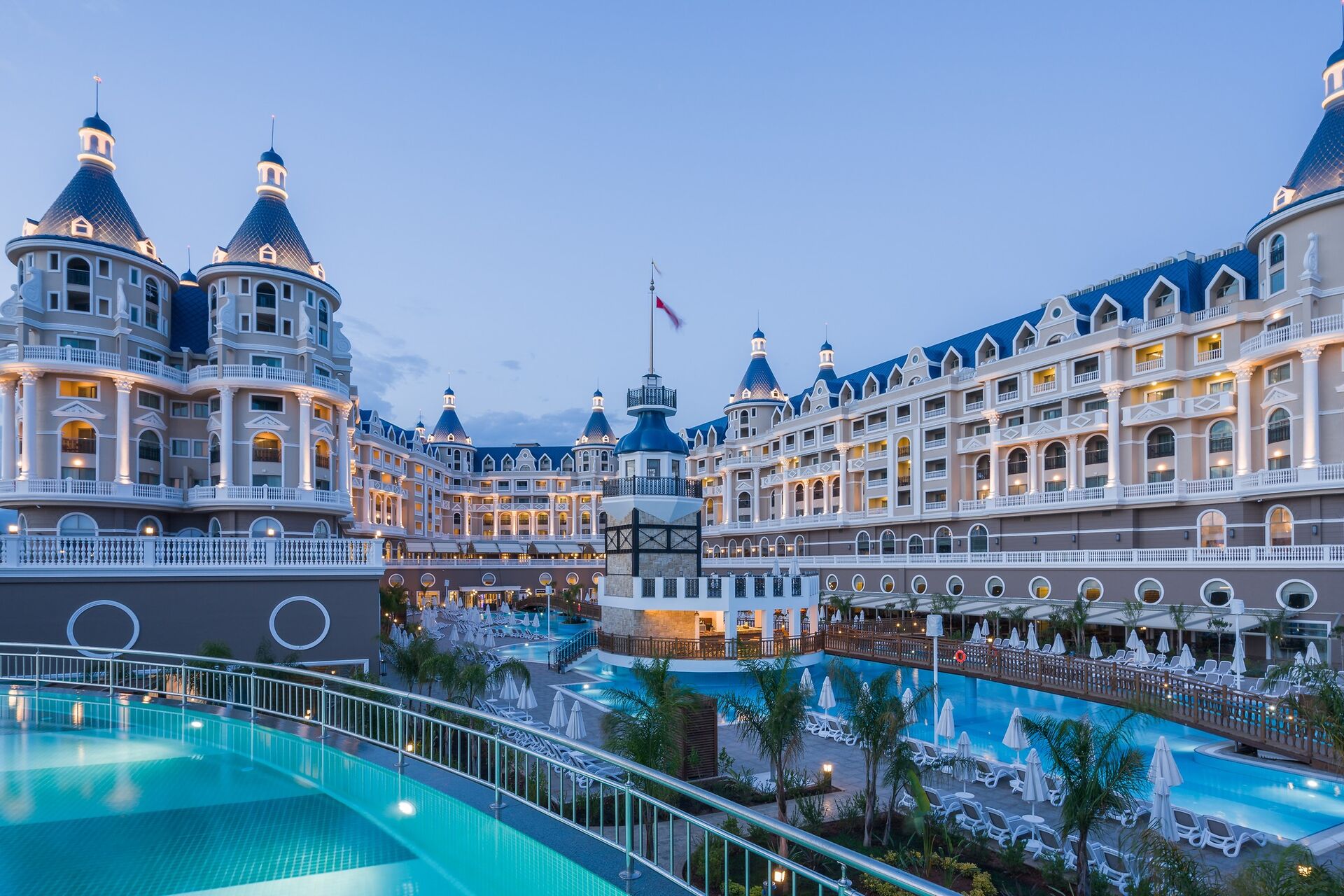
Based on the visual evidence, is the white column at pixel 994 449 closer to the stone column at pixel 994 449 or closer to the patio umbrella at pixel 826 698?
the stone column at pixel 994 449

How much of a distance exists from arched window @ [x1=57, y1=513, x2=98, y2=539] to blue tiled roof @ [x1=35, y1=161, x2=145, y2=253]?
11603mm

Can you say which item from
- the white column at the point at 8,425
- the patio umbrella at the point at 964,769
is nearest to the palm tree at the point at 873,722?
the patio umbrella at the point at 964,769

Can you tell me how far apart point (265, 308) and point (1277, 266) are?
43.3 meters

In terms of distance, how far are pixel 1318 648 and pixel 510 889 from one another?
31.1 meters

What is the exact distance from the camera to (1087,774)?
949 cm

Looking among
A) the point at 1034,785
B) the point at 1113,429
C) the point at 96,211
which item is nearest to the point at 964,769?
the point at 1034,785

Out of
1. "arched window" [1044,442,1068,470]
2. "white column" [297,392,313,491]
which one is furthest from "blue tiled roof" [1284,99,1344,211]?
"white column" [297,392,313,491]

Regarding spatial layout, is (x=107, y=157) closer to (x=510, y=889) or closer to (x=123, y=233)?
(x=123, y=233)

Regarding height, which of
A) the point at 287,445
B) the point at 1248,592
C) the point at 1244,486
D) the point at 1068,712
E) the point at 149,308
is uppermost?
the point at 149,308

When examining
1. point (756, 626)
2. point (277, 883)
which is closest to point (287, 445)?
point (756, 626)

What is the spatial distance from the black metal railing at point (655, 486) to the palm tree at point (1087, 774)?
917 inches

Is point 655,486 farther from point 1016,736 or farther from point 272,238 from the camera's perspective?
point 272,238

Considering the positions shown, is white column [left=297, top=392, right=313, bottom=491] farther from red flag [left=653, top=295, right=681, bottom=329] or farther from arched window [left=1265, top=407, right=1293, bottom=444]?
arched window [left=1265, top=407, right=1293, bottom=444]

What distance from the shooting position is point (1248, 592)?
1110 inches
